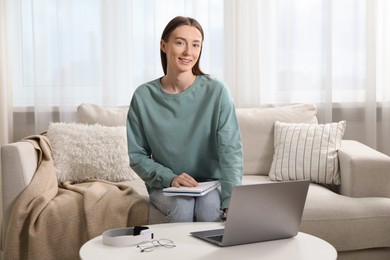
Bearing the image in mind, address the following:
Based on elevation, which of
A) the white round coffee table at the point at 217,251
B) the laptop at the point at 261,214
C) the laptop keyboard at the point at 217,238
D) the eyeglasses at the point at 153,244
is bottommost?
the white round coffee table at the point at 217,251

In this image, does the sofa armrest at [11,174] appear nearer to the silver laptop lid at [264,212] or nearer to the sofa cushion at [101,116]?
the sofa cushion at [101,116]

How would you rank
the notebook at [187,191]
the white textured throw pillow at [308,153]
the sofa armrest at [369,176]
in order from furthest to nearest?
1. the white textured throw pillow at [308,153]
2. the sofa armrest at [369,176]
3. the notebook at [187,191]

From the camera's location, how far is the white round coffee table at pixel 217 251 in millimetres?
1965

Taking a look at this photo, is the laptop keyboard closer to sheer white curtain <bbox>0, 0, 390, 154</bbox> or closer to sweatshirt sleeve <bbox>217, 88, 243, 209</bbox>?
A: sweatshirt sleeve <bbox>217, 88, 243, 209</bbox>

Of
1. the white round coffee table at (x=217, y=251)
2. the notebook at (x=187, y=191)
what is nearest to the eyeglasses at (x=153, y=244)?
the white round coffee table at (x=217, y=251)

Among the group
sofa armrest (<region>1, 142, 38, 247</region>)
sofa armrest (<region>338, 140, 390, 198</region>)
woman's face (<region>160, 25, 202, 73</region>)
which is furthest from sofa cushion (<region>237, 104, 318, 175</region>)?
sofa armrest (<region>1, 142, 38, 247</region>)

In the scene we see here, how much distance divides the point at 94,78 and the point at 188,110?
1.53 m

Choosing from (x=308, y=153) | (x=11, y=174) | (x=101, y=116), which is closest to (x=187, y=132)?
(x=11, y=174)

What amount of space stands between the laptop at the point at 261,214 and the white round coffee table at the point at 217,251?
0.08 feet

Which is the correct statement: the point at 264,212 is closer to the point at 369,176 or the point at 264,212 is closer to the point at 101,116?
the point at 369,176

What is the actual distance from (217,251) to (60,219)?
3.44 feet

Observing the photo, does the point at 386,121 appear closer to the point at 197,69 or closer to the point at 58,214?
the point at 197,69

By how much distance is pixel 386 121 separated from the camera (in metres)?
4.19

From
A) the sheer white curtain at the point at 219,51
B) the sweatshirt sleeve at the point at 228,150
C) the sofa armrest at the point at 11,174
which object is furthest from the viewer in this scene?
the sheer white curtain at the point at 219,51
